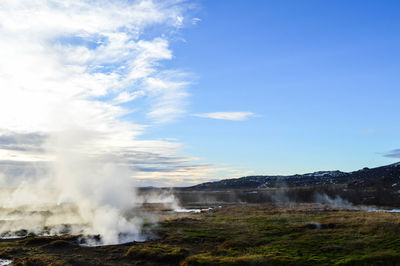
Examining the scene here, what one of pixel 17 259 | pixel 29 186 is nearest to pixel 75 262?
pixel 17 259

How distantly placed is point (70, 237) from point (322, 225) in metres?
37.8

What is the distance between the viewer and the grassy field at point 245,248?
1158 inches

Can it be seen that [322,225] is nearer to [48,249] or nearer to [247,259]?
[247,259]

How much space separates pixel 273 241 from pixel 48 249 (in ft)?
94.3

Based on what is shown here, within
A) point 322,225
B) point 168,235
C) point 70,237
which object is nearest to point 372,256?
point 322,225

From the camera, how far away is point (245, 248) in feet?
118

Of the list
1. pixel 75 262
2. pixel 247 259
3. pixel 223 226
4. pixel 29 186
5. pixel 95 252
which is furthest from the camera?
pixel 29 186

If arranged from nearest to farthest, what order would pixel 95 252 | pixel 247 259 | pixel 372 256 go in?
pixel 372 256 → pixel 247 259 → pixel 95 252

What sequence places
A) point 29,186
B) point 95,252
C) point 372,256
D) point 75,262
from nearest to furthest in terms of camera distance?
point 372,256, point 75,262, point 95,252, point 29,186

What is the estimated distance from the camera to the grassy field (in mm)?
29406

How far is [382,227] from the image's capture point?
39406 mm

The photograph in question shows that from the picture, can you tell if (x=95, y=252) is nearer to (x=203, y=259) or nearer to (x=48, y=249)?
(x=48, y=249)

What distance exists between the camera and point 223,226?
53.6 metres

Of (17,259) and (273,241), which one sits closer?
(17,259)
